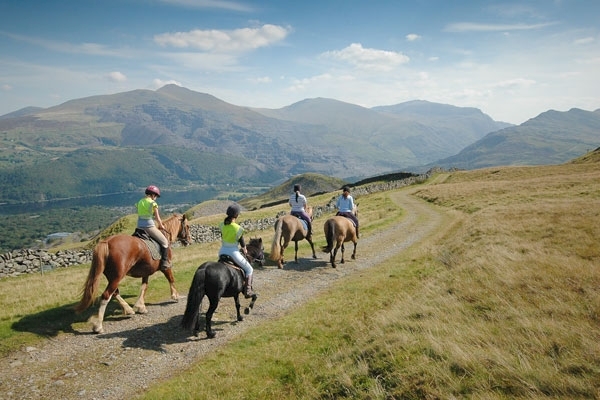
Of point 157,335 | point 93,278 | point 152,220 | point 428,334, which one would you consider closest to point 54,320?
point 93,278

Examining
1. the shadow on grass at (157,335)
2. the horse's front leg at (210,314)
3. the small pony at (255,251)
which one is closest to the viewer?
the shadow on grass at (157,335)

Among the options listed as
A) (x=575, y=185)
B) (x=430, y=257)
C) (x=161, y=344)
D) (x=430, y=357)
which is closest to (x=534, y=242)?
(x=430, y=257)

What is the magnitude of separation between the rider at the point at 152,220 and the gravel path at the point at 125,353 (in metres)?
2.05

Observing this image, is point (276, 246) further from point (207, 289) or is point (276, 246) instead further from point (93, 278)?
point (93, 278)

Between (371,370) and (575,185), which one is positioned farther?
(575,185)

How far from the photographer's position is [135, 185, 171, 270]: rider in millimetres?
13020

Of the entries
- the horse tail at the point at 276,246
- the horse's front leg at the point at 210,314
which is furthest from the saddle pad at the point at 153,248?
the horse tail at the point at 276,246

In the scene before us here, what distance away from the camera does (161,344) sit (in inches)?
413

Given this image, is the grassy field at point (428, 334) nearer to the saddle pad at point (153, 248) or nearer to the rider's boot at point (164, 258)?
the rider's boot at point (164, 258)

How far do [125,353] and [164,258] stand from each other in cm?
436

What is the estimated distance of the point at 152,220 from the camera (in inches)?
534

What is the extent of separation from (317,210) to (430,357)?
4820cm

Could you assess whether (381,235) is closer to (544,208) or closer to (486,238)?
(486,238)

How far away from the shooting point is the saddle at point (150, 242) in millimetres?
13181
